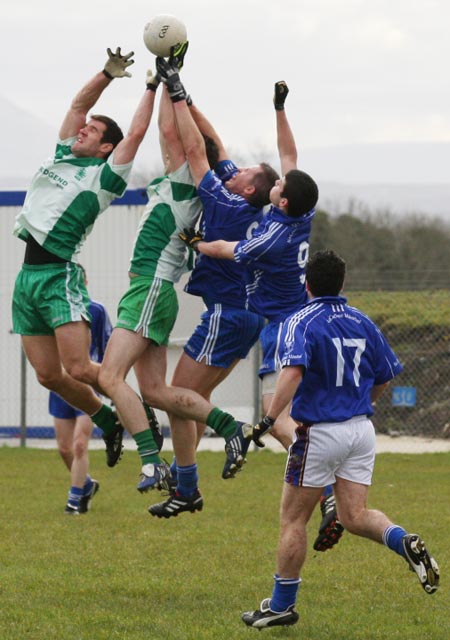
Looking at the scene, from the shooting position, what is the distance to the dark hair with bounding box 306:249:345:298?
23.6ft

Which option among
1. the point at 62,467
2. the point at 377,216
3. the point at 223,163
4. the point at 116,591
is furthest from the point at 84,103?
the point at 377,216

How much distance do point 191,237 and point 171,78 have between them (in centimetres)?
110

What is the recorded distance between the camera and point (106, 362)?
8.73 meters

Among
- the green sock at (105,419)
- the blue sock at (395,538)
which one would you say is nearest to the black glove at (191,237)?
the green sock at (105,419)

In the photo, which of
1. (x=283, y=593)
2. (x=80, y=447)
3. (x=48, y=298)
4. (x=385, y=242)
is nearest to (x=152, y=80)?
(x=48, y=298)

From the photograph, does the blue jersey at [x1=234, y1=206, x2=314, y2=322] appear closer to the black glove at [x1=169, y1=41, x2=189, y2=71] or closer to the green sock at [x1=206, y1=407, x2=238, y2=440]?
the green sock at [x1=206, y1=407, x2=238, y2=440]

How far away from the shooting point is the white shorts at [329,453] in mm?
7090

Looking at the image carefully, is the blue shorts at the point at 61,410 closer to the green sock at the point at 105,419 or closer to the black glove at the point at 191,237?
the green sock at the point at 105,419

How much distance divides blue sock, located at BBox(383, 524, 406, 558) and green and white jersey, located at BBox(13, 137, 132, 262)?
3.29 m

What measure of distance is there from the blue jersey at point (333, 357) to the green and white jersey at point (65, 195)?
2.39m

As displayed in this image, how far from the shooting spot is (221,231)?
29.2 ft

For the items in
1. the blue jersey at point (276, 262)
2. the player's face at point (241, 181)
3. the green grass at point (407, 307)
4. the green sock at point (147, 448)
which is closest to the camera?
the blue jersey at point (276, 262)

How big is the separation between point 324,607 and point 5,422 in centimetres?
1247

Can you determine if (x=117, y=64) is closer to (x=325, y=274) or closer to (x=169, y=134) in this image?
(x=169, y=134)
